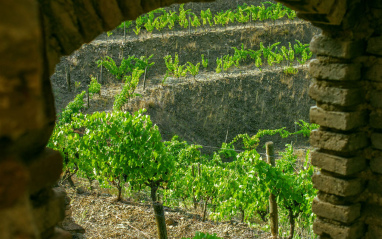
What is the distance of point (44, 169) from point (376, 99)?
2.62 m

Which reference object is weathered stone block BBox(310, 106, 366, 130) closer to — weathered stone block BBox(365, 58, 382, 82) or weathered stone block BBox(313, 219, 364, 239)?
weathered stone block BBox(365, 58, 382, 82)

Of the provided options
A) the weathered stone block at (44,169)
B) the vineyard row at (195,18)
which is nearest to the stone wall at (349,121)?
the weathered stone block at (44,169)

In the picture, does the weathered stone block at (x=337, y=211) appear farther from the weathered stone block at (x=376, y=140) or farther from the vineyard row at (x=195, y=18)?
the vineyard row at (x=195, y=18)

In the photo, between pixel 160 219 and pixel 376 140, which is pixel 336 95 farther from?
pixel 160 219

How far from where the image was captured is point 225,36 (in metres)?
14.4

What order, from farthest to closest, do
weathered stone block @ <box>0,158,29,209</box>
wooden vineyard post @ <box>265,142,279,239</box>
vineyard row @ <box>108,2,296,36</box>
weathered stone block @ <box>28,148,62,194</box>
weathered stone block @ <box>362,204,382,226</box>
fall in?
1. vineyard row @ <box>108,2,296,36</box>
2. wooden vineyard post @ <box>265,142,279,239</box>
3. weathered stone block @ <box>362,204,382,226</box>
4. weathered stone block @ <box>28,148,62,194</box>
5. weathered stone block @ <box>0,158,29,209</box>

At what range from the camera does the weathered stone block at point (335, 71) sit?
3213 millimetres

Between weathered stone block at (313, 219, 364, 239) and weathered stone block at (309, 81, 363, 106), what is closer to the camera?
weathered stone block at (309, 81, 363, 106)

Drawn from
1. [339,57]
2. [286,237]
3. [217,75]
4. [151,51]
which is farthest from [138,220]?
[151,51]

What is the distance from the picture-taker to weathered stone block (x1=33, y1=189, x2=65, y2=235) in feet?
5.68

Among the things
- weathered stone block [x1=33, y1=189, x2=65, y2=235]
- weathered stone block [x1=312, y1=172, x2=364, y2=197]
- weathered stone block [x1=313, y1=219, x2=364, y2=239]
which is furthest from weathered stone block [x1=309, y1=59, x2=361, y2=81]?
weathered stone block [x1=33, y1=189, x2=65, y2=235]

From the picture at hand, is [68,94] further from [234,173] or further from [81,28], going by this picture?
[81,28]

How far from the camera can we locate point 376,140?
3.30 meters

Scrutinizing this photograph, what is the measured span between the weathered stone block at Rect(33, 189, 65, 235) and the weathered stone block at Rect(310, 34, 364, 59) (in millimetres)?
2380
